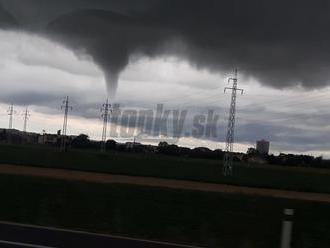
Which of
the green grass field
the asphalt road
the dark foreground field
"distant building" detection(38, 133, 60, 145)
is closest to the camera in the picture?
the asphalt road

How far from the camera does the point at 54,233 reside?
1435 centimetres

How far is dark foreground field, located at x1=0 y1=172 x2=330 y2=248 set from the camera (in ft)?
48.8

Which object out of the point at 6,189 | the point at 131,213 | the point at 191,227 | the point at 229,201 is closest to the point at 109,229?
the point at 131,213

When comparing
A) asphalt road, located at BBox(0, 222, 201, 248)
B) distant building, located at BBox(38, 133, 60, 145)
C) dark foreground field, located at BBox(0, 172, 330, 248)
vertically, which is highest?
distant building, located at BBox(38, 133, 60, 145)

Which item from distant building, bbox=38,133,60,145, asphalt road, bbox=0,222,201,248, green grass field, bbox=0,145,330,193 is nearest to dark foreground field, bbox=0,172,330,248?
asphalt road, bbox=0,222,201,248

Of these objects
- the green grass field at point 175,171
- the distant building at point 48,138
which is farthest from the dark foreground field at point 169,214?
the distant building at point 48,138

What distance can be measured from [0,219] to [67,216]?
1.72 m

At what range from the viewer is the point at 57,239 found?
43.9 ft

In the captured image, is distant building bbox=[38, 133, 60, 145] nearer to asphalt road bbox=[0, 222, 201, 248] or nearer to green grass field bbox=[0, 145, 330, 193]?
green grass field bbox=[0, 145, 330, 193]

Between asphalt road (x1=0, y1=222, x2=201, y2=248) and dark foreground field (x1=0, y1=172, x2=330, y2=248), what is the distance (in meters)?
1.08

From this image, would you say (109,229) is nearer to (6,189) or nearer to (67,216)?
(67,216)

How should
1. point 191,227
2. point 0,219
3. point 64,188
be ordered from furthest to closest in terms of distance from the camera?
point 64,188 → point 0,219 → point 191,227

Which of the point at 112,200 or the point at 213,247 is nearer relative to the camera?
the point at 213,247

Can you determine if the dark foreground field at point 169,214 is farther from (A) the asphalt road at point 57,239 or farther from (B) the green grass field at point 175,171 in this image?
(B) the green grass field at point 175,171
